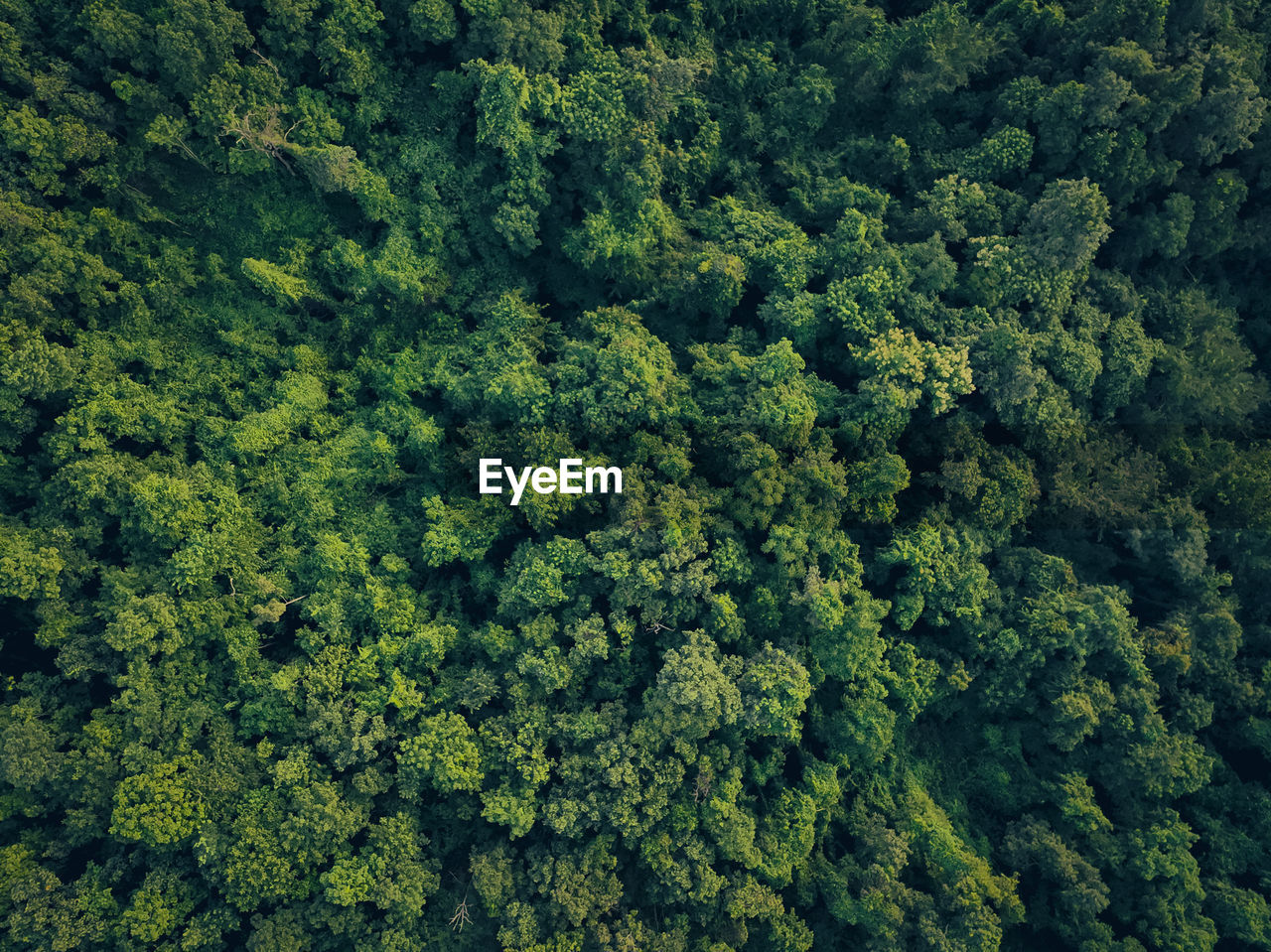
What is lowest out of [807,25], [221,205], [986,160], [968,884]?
[968,884]

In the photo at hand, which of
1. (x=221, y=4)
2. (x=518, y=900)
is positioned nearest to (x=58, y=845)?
(x=518, y=900)

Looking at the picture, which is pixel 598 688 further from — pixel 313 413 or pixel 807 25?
pixel 807 25

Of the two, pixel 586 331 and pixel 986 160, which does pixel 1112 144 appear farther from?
pixel 586 331

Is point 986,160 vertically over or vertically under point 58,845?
over

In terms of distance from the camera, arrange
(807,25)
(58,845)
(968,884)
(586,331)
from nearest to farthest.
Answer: (58,845) < (968,884) < (586,331) < (807,25)

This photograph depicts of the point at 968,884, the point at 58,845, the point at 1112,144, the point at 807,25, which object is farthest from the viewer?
the point at 807,25

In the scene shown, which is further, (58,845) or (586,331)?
(586,331)
